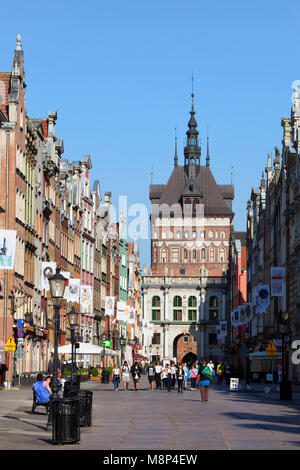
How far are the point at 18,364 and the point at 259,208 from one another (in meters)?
51.3

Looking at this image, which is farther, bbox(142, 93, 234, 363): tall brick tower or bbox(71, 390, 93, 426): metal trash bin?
bbox(142, 93, 234, 363): tall brick tower

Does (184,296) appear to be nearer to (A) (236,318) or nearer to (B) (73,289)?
(A) (236,318)

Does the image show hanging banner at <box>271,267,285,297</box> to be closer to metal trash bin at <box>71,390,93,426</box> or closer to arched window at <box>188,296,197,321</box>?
metal trash bin at <box>71,390,93,426</box>

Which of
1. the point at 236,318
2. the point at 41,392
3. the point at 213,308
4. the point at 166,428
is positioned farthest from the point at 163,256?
the point at 166,428

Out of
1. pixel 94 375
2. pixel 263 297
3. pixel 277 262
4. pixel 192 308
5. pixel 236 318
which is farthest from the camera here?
pixel 192 308

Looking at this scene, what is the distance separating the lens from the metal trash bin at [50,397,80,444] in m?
21.0

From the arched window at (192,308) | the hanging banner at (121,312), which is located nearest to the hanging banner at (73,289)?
the hanging banner at (121,312)

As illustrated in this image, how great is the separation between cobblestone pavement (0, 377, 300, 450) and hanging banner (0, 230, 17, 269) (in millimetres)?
7000

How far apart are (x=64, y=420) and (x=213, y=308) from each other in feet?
541

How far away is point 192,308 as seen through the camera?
7352 inches

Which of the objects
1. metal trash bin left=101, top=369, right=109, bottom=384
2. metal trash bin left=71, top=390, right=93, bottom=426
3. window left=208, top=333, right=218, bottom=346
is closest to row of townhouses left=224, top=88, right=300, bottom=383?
metal trash bin left=101, top=369, right=109, bottom=384
